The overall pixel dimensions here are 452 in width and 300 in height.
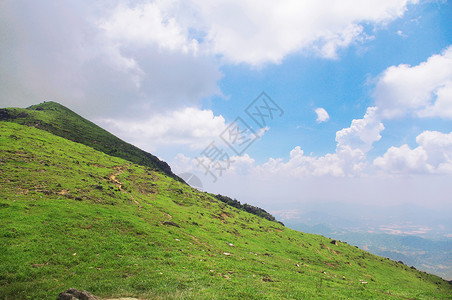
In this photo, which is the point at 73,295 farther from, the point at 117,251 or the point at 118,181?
the point at 118,181

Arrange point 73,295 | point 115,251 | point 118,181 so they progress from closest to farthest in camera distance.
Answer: point 73,295
point 115,251
point 118,181

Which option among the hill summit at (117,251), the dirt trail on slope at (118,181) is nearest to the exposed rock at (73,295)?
the hill summit at (117,251)

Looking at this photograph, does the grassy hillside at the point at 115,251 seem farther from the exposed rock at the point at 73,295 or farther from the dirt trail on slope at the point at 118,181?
the exposed rock at the point at 73,295

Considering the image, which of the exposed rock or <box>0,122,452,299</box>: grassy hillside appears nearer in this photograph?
the exposed rock

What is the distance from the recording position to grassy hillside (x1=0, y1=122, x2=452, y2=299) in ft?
45.0

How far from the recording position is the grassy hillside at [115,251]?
13719 mm

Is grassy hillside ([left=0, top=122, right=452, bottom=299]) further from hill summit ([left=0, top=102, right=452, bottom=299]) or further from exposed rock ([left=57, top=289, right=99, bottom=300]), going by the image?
exposed rock ([left=57, top=289, right=99, bottom=300])

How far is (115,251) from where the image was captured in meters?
18.8

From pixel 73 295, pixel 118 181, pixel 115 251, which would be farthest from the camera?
pixel 118 181

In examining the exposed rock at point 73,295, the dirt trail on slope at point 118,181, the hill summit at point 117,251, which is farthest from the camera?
the dirt trail on slope at point 118,181

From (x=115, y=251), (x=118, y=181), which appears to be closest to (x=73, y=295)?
(x=115, y=251)

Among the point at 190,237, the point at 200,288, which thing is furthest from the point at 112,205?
the point at 200,288

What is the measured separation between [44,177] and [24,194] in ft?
23.5

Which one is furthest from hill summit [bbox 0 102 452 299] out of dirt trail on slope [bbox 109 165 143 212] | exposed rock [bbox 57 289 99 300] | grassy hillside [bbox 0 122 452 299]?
exposed rock [bbox 57 289 99 300]
